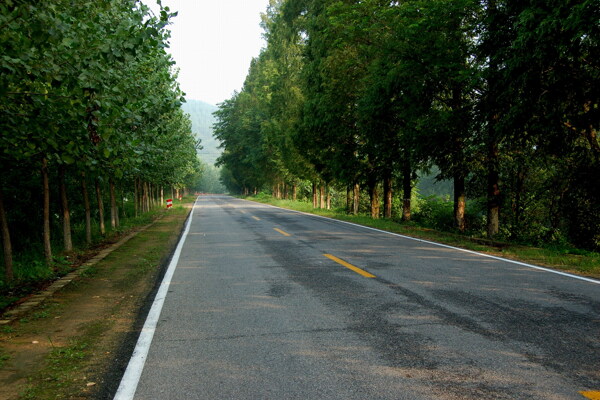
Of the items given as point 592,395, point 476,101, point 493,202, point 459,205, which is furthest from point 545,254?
point 459,205

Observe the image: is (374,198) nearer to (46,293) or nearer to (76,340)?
(46,293)

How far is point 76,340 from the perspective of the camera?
4.59 metres

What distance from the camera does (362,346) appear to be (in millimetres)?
4113

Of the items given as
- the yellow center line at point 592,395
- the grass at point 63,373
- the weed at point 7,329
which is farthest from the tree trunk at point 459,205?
the weed at point 7,329

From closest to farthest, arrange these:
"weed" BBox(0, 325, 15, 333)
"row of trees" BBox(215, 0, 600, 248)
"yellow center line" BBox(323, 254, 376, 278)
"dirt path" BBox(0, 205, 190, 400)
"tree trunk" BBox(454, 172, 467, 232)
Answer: "dirt path" BBox(0, 205, 190, 400)
"weed" BBox(0, 325, 15, 333)
"yellow center line" BBox(323, 254, 376, 278)
"row of trees" BBox(215, 0, 600, 248)
"tree trunk" BBox(454, 172, 467, 232)

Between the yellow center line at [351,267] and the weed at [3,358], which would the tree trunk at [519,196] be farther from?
the weed at [3,358]

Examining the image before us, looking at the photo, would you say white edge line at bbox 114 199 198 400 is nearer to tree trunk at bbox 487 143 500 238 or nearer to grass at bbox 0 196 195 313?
grass at bbox 0 196 195 313

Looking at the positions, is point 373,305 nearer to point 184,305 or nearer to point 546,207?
point 184,305

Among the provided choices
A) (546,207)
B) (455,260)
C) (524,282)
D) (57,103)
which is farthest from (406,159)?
(57,103)

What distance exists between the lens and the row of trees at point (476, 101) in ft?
33.5

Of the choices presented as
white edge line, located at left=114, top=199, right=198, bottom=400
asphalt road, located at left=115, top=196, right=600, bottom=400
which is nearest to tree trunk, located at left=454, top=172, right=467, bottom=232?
asphalt road, located at left=115, top=196, right=600, bottom=400

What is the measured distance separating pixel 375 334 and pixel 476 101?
12289 millimetres

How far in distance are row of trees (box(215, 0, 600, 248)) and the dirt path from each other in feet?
30.1

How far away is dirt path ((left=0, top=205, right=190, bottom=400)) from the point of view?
3.53 m
